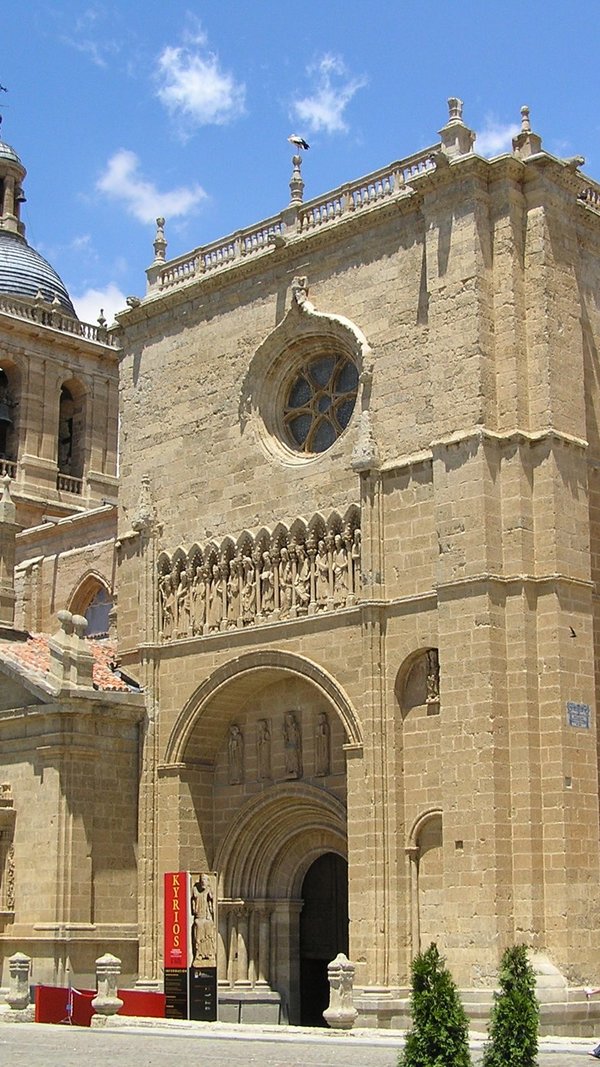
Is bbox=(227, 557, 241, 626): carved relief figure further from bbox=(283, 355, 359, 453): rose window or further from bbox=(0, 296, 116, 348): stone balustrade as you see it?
bbox=(0, 296, 116, 348): stone balustrade

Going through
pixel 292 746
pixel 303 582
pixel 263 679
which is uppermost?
pixel 303 582

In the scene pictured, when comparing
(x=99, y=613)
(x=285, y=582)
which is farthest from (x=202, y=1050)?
(x=99, y=613)

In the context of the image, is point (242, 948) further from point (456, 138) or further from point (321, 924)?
point (456, 138)

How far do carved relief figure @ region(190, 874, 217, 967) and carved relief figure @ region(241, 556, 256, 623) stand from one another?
5.44 metres

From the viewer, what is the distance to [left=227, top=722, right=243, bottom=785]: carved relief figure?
28.3 meters

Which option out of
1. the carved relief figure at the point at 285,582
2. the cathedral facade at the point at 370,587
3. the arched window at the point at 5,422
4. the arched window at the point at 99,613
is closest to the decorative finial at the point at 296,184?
the cathedral facade at the point at 370,587

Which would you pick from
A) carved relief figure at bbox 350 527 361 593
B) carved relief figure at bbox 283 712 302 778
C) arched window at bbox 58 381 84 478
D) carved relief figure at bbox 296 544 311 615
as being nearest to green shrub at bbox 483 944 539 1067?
carved relief figure at bbox 350 527 361 593

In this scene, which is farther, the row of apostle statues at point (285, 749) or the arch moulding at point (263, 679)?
the row of apostle statues at point (285, 749)

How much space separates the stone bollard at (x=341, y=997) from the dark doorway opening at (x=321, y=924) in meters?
6.35

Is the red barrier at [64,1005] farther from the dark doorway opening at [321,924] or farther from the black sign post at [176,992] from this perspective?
the dark doorway opening at [321,924]

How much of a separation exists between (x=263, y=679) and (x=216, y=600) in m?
1.78

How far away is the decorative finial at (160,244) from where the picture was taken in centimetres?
3161

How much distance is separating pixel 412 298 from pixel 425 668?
6155 millimetres

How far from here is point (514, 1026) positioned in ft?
45.6
